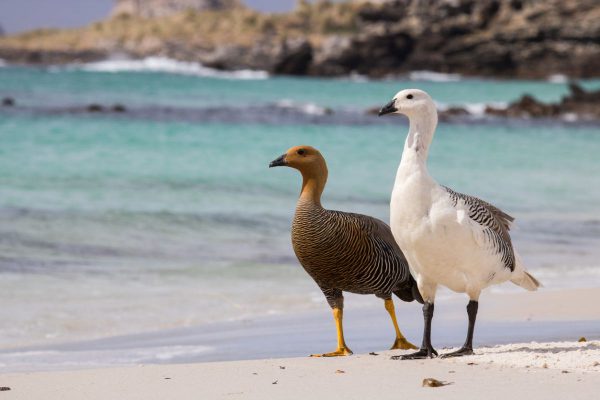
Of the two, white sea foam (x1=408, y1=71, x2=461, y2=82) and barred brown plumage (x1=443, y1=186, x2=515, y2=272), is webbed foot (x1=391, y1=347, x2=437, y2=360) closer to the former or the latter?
barred brown plumage (x1=443, y1=186, x2=515, y2=272)

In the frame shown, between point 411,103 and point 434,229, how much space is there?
78cm

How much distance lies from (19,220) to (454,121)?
28.6m

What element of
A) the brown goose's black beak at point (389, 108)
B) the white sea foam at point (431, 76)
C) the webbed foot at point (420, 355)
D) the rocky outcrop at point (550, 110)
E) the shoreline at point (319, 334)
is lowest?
the shoreline at point (319, 334)

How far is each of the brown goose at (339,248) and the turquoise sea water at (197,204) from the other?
2.34 meters

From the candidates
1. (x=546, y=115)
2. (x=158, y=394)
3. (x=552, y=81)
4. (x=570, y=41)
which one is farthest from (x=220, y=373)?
(x=570, y=41)

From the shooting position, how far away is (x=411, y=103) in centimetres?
652

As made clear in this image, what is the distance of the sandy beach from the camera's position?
571cm

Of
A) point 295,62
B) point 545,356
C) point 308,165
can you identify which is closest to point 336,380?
point 545,356

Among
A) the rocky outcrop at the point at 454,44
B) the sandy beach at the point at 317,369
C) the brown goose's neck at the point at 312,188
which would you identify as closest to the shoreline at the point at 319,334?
the sandy beach at the point at 317,369

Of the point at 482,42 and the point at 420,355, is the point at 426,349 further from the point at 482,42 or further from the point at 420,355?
the point at 482,42

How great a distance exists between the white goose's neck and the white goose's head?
0.7 inches

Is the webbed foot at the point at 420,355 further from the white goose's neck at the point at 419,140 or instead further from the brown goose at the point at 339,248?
the white goose's neck at the point at 419,140

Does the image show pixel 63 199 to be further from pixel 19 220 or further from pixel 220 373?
pixel 220 373

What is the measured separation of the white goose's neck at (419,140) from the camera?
6363 millimetres
